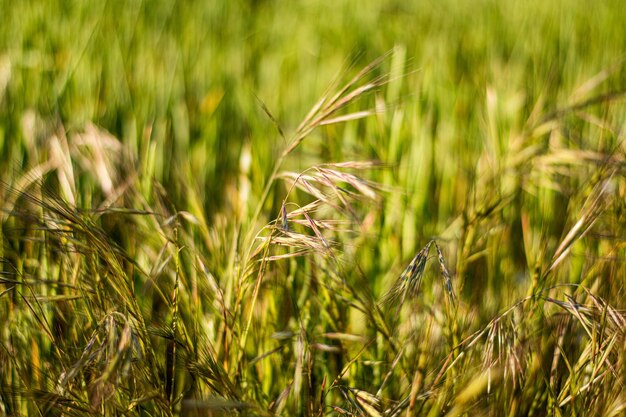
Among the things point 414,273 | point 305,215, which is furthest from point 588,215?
point 305,215

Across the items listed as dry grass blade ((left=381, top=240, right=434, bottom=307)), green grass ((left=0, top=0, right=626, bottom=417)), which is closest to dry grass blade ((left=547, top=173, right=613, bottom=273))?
green grass ((left=0, top=0, right=626, bottom=417))

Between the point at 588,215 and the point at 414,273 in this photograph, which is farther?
the point at 588,215

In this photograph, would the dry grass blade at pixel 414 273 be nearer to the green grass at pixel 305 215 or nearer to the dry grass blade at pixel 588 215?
the green grass at pixel 305 215

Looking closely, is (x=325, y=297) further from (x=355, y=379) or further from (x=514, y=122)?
(x=514, y=122)

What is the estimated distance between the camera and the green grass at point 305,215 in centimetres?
70

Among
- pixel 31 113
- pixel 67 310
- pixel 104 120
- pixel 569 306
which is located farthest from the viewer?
pixel 104 120

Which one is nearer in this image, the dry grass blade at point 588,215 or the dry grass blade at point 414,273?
the dry grass blade at point 414,273

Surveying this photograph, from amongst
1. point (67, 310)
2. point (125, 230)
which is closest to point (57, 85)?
point (125, 230)

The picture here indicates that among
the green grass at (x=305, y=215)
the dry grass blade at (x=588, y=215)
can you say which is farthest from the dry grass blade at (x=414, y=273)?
the dry grass blade at (x=588, y=215)

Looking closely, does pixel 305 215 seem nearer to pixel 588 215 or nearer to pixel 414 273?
pixel 414 273

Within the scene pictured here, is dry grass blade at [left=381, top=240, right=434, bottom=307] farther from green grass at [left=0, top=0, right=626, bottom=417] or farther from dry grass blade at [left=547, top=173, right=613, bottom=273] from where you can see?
dry grass blade at [left=547, top=173, right=613, bottom=273]

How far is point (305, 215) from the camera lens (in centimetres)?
66

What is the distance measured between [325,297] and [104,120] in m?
0.83

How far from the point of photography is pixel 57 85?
1563mm
